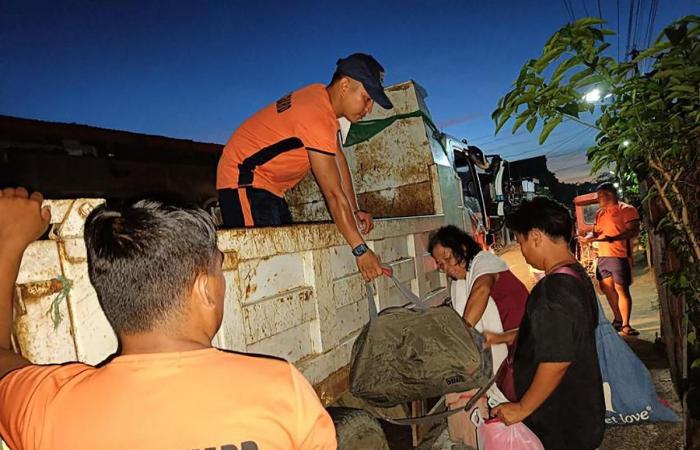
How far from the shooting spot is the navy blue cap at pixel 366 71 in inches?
91.4

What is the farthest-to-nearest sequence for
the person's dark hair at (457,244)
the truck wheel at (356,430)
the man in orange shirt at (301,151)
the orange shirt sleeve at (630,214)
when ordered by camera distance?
the orange shirt sleeve at (630,214), the person's dark hair at (457,244), the man in orange shirt at (301,151), the truck wheel at (356,430)

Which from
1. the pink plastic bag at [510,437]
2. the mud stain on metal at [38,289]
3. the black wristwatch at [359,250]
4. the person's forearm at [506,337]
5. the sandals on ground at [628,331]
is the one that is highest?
the mud stain on metal at [38,289]

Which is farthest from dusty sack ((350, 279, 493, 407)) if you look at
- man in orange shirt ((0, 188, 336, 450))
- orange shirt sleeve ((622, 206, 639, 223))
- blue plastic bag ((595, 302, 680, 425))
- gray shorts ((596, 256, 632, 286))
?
orange shirt sleeve ((622, 206, 639, 223))

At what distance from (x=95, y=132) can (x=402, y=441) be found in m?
4.66

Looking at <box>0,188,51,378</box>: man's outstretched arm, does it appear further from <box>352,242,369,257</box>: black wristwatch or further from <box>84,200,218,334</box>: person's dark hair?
<box>352,242,369,257</box>: black wristwatch

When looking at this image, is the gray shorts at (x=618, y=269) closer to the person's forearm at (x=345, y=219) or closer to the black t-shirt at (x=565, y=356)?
the black t-shirt at (x=565, y=356)

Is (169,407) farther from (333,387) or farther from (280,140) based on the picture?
(280,140)

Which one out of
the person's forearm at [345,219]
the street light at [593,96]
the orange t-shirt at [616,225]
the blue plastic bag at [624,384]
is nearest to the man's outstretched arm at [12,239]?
the person's forearm at [345,219]

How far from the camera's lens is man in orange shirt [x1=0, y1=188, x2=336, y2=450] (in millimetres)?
790

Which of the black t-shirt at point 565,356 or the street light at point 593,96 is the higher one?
the street light at point 593,96

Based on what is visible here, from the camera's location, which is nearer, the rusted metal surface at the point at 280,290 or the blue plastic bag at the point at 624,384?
the rusted metal surface at the point at 280,290

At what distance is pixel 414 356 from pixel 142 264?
1.64 m

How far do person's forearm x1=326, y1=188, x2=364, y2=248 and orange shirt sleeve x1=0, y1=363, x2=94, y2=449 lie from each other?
138cm

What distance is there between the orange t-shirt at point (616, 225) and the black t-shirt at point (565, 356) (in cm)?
407
